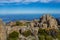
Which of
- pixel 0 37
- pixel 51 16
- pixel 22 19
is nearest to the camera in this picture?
pixel 0 37

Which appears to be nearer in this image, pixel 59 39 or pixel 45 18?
pixel 59 39

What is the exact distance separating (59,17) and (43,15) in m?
2.22

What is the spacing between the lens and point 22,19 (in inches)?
1154

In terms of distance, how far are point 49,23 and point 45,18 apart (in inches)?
103

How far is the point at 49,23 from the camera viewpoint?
24859 mm

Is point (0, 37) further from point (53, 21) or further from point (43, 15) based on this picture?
point (43, 15)

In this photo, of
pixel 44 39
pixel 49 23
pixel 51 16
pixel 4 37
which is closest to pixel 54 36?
pixel 44 39

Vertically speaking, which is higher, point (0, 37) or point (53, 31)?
point (0, 37)

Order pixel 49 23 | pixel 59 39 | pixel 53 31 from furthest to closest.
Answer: pixel 49 23
pixel 53 31
pixel 59 39

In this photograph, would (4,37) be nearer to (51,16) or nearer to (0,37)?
(0,37)

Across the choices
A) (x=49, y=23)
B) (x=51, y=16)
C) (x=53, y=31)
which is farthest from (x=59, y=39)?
(x=51, y=16)

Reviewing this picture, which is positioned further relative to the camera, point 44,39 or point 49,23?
point 49,23

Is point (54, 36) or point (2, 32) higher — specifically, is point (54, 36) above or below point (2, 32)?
below

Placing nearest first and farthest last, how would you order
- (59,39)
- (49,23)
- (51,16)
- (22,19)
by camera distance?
1. (59,39)
2. (49,23)
3. (51,16)
4. (22,19)
